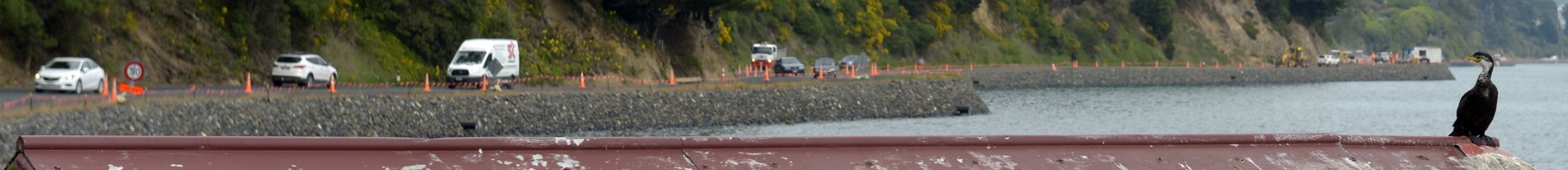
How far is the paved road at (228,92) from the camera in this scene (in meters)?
24.5

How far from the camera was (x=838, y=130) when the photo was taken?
39375 mm

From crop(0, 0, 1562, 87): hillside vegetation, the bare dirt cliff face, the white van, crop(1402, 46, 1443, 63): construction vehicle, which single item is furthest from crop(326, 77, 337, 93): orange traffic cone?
crop(1402, 46, 1443, 63): construction vehicle

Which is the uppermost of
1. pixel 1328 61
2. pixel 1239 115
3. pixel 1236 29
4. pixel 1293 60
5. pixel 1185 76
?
pixel 1236 29

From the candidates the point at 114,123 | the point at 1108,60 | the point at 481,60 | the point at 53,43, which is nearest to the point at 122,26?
the point at 53,43

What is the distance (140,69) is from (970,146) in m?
18.7

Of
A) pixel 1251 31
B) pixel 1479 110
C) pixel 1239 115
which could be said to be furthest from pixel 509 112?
pixel 1251 31

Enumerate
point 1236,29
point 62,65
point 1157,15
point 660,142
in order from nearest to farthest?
point 660,142 → point 62,65 → point 1157,15 → point 1236,29

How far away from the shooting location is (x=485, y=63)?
36281 millimetres

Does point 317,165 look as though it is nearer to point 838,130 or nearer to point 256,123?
point 256,123

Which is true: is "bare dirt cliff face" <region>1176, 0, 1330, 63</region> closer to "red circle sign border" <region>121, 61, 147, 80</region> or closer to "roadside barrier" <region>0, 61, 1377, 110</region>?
"roadside barrier" <region>0, 61, 1377, 110</region>

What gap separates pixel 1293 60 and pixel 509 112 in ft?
287

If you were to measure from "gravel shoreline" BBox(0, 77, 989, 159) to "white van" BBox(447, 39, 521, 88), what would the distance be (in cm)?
189

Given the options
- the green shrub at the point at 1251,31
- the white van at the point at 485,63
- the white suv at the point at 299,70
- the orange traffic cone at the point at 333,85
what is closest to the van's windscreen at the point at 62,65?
the orange traffic cone at the point at 333,85

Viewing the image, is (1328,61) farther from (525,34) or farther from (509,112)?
(509,112)
